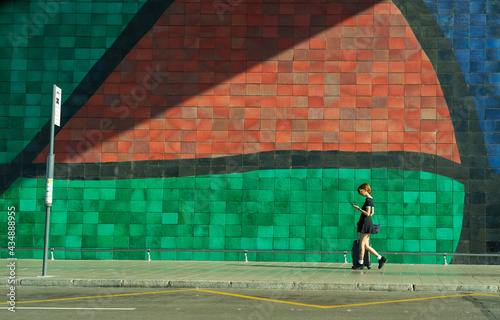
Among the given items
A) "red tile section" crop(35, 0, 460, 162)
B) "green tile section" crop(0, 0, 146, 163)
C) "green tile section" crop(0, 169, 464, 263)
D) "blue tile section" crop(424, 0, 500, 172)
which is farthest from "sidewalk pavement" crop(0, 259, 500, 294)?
"blue tile section" crop(424, 0, 500, 172)

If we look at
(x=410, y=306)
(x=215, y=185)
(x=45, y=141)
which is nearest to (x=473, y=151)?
(x=215, y=185)

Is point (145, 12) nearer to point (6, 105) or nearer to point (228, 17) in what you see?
point (228, 17)

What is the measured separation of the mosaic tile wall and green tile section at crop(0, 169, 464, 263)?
0.04m

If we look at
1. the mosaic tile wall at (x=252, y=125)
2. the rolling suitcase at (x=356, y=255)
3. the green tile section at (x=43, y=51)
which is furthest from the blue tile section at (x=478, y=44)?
the green tile section at (x=43, y=51)

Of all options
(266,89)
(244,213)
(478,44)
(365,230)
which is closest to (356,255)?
(365,230)

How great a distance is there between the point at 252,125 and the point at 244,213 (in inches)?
94.7

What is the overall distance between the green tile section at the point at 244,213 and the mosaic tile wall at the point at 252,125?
4cm

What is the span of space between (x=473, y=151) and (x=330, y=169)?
379 cm

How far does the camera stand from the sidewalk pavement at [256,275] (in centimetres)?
1138

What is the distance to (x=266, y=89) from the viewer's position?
1700 centimetres

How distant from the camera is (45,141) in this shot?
1730cm

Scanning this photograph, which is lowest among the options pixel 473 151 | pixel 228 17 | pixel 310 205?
pixel 310 205

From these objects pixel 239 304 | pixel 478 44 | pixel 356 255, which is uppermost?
pixel 478 44

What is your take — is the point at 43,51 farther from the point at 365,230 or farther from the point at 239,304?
the point at 239,304
